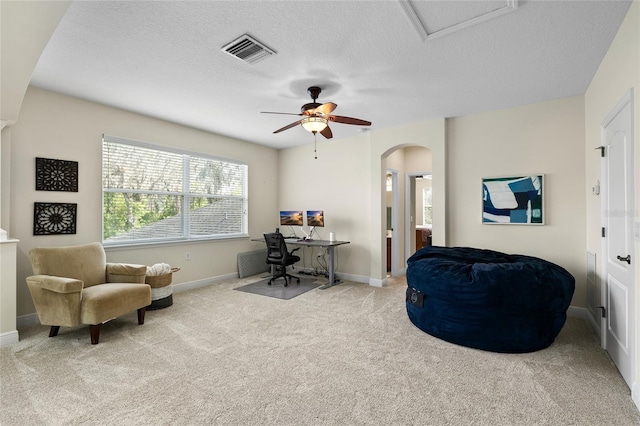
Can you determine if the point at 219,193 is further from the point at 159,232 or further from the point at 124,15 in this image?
the point at 124,15

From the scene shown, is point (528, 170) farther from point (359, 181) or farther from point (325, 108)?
point (325, 108)

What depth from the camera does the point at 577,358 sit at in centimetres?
258

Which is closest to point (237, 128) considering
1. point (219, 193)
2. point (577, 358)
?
point (219, 193)

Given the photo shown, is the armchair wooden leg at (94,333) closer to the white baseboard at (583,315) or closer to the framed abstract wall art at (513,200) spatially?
the framed abstract wall art at (513,200)

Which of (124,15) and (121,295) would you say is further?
(121,295)

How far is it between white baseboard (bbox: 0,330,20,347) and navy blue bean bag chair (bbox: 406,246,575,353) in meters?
3.99

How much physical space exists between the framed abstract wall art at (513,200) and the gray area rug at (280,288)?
9.40 feet

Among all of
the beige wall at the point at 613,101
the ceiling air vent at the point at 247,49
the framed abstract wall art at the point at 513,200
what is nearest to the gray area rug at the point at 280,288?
the framed abstract wall art at the point at 513,200

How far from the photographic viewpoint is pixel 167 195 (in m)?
4.77

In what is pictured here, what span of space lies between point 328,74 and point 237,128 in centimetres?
241

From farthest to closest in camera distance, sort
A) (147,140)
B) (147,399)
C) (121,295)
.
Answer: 1. (147,140)
2. (121,295)
3. (147,399)

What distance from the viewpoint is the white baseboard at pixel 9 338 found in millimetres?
2807

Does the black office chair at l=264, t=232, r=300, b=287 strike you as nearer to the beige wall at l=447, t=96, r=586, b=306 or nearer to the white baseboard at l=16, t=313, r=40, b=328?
the beige wall at l=447, t=96, r=586, b=306

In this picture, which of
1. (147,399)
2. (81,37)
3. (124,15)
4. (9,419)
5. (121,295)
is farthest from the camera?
(121,295)
